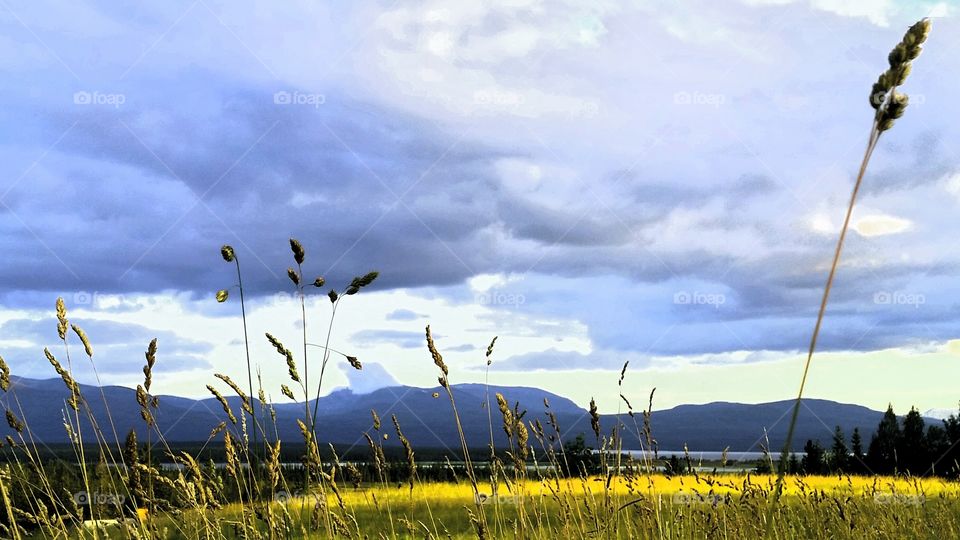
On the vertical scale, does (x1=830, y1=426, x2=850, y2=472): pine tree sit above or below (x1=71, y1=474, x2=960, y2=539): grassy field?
below

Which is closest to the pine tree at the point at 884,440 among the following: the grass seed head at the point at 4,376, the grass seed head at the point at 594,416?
the grass seed head at the point at 594,416

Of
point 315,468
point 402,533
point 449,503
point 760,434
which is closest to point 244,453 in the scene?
point 315,468

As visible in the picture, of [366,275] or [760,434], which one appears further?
[760,434]

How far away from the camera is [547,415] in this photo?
13.2 feet

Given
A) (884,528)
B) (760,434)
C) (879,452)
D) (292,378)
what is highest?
(292,378)

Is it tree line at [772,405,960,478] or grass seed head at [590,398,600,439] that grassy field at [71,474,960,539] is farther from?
tree line at [772,405,960,478]

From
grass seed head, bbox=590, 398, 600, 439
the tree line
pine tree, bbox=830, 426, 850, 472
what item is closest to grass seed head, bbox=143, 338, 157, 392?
grass seed head, bbox=590, 398, 600, 439

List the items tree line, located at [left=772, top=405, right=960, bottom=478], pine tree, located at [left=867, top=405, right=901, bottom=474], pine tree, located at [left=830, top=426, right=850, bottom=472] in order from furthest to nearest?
pine tree, located at [left=867, top=405, right=901, bottom=474], tree line, located at [left=772, top=405, right=960, bottom=478], pine tree, located at [left=830, top=426, right=850, bottom=472]

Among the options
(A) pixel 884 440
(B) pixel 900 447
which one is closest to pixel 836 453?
(B) pixel 900 447

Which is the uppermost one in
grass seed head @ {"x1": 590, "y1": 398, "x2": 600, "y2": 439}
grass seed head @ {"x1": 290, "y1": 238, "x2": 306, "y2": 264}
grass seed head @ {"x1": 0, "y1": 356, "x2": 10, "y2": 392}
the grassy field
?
grass seed head @ {"x1": 290, "y1": 238, "x2": 306, "y2": 264}

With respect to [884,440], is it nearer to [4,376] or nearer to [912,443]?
[912,443]

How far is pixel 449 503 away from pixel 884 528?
6594 mm

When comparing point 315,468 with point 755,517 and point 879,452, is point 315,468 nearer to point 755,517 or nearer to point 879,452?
point 755,517

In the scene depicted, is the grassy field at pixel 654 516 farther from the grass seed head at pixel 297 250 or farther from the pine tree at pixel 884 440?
the pine tree at pixel 884 440
